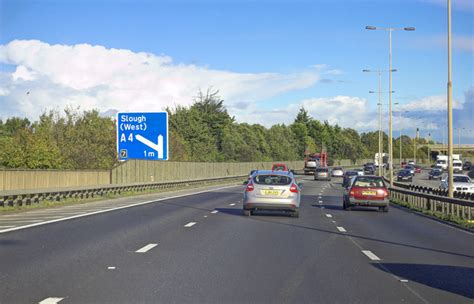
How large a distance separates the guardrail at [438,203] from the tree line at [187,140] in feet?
72.1

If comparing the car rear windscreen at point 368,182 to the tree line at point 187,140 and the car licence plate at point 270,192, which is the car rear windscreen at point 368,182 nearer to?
the car licence plate at point 270,192

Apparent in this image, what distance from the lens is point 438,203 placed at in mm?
30828

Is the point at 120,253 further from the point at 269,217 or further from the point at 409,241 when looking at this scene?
the point at 269,217

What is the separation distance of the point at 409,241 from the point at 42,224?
9.96 meters

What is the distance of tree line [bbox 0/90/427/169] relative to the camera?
4506cm

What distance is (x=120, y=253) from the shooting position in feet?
44.2

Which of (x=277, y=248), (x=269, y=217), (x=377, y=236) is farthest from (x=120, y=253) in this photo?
(x=269, y=217)

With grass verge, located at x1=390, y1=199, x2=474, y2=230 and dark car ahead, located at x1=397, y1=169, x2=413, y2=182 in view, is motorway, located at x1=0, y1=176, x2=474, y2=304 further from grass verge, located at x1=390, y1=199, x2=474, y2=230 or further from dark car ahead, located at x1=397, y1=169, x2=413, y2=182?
dark car ahead, located at x1=397, y1=169, x2=413, y2=182

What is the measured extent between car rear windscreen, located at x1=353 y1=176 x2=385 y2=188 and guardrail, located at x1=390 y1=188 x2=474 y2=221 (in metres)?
2.18

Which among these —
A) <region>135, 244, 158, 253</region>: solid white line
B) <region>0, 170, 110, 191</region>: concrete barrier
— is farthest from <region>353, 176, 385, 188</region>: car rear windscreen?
<region>135, 244, 158, 253</region>: solid white line

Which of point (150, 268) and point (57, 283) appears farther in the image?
point (150, 268)

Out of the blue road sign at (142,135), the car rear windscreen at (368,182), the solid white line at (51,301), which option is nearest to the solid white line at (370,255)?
the solid white line at (51,301)

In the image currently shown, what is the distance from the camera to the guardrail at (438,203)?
975 inches

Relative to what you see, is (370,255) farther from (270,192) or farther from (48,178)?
A: (48,178)
